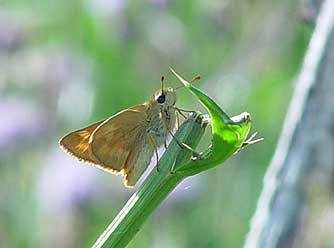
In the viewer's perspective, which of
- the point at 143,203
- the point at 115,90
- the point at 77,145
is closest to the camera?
the point at 143,203

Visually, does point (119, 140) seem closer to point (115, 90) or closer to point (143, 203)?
point (143, 203)

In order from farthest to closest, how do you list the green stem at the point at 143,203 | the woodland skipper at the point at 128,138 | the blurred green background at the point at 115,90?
the blurred green background at the point at 115,90 → the woodland skipper at the point at 128,138 → the green stem at the point at 143,203

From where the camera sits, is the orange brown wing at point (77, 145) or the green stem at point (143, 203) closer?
the green stem at point (143, 203)

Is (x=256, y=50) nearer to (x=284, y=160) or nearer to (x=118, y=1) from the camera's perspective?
(x=118, y=1)

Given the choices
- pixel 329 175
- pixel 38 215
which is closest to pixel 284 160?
pixel 329 175

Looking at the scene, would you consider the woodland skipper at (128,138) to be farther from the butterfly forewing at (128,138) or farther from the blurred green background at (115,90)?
the blurred green background at (115,90)

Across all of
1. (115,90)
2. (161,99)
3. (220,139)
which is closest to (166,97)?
(161,99)

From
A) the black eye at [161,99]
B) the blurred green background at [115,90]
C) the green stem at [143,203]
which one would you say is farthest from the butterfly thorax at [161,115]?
the blurred green background at [115,90]
